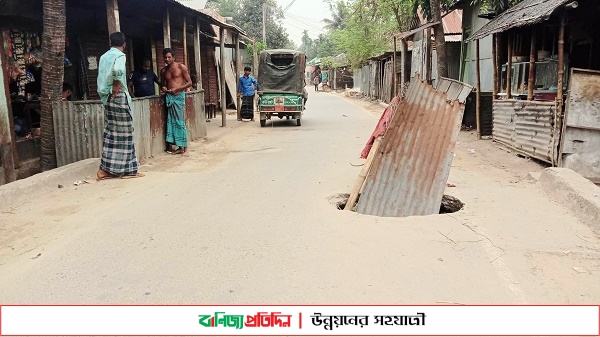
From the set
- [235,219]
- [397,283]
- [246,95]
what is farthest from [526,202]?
[246,95]

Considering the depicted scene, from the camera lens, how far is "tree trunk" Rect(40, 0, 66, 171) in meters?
6.76

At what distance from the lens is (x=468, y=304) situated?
319cm

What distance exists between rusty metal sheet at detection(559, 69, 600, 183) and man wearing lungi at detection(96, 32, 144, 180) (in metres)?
6.31

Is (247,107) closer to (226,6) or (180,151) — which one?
(180,151)

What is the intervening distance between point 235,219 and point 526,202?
3.32 meters

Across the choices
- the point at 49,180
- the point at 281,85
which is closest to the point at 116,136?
the point at 49,180

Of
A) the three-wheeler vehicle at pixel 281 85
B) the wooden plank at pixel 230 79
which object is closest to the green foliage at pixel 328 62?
the wooden plank at pixel 230 79

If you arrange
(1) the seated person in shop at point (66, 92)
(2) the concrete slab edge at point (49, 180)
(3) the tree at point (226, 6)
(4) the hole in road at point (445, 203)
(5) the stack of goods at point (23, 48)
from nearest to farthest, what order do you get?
(2) the concrete slab edge at point (49, 180) < (4) the hole in road at point (445, 203) < (5) the stack of goods at point (23, 48) < (1) the seated person in shop at point (66, 92) < (3) the tree at point (226, 6)

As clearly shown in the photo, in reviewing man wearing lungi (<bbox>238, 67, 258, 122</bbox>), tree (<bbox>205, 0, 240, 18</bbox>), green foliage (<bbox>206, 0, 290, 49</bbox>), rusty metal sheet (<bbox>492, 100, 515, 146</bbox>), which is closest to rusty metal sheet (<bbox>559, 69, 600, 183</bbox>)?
rusty metal sheet (<bbox>492, 100, 515, 146</bbox>)

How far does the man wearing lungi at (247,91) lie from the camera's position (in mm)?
16531

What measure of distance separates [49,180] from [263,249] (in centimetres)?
352

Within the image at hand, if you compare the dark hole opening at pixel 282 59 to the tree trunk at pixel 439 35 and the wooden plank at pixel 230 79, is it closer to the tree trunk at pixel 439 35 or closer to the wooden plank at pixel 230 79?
the tree trunk at pixel 439 35

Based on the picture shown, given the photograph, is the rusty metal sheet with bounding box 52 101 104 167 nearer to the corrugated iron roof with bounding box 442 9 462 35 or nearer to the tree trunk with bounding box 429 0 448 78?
the tree trunk with bounding box 429 0 448 78

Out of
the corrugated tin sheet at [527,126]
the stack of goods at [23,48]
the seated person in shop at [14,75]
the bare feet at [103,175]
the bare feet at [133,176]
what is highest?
the stack of goods at [23,48]
